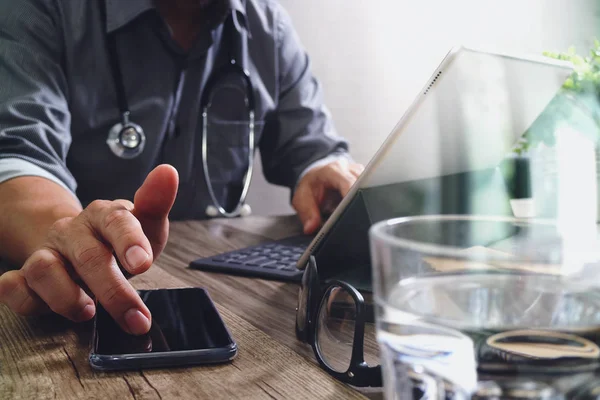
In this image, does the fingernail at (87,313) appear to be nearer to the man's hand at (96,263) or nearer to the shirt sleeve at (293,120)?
the man's hand at (96,263)

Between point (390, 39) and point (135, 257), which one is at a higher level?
point (390, 39)

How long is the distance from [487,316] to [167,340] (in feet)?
0.84

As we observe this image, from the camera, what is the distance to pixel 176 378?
0.39m

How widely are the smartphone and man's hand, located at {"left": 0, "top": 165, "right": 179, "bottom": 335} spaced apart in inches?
0.6

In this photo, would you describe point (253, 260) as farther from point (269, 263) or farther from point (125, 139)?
point (125, 139)

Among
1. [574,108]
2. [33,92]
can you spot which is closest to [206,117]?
[33,92]

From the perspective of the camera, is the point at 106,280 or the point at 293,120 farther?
the point at 293,120

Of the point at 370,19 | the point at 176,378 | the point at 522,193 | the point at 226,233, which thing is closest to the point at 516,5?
the point at 370,19

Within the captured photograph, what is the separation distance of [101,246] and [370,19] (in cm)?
191

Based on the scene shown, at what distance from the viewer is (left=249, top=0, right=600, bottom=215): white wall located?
2.11 m

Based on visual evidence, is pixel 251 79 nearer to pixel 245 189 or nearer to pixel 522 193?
pixel 245 189

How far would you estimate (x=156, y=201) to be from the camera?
20.8 inches

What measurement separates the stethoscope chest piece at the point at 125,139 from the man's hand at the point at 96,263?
672 millimetres

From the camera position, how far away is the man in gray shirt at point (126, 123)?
0.51 m
